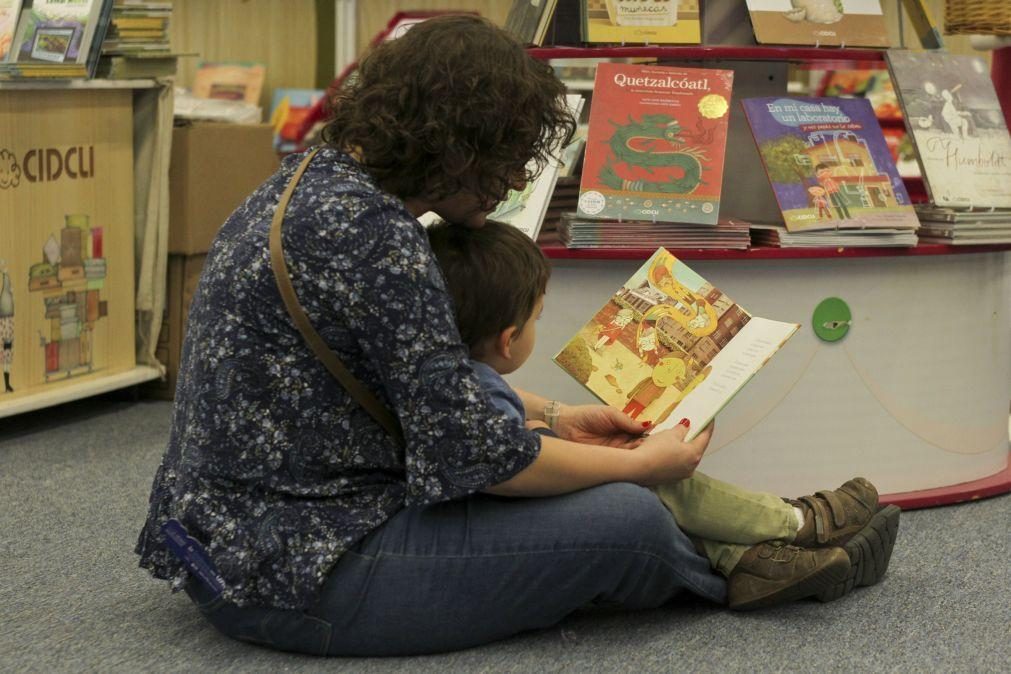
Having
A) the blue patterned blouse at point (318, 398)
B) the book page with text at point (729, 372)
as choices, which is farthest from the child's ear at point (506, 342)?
the book page with text at point (729, 372)

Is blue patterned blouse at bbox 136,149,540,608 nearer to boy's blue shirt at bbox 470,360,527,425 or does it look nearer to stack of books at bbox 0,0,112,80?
boy's blue shirt at bbox 470,360,527,425

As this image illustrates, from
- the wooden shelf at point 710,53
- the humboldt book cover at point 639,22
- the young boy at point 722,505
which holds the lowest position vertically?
the young boy at point 722,505

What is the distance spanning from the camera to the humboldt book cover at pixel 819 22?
2.69m

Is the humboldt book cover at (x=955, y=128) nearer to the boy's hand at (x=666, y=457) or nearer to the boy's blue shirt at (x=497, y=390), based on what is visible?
the boy's hand at (x=666, y=457)

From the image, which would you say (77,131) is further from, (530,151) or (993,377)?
(993,377)

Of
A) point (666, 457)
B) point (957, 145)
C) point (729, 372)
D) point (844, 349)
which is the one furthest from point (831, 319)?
point (666, 457)

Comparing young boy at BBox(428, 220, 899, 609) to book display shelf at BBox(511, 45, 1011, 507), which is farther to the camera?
book display shelf at BBox(511, 45, 1011, 507)

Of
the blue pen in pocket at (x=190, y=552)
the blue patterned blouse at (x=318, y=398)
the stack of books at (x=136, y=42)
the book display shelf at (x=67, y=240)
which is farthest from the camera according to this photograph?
the stack of books at (x=136, y=42)

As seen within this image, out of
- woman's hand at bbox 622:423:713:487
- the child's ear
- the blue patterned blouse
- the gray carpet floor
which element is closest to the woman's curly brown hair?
the blue patterned blouse

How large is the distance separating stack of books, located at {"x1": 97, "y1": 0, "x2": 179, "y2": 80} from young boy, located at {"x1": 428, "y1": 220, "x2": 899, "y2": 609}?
208 centimetres

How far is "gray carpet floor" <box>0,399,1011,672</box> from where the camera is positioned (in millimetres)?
1882

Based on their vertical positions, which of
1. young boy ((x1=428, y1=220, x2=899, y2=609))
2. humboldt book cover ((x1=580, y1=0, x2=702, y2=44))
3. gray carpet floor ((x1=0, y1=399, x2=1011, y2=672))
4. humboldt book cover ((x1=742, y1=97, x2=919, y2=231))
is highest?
humboldt book cover ((x1=580, y1=0, x2=702, y2=44))

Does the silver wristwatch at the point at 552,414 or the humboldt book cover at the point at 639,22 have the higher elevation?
the humboldt book cover at the point at 639,22

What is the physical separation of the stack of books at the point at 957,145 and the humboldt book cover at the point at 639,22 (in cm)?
47
